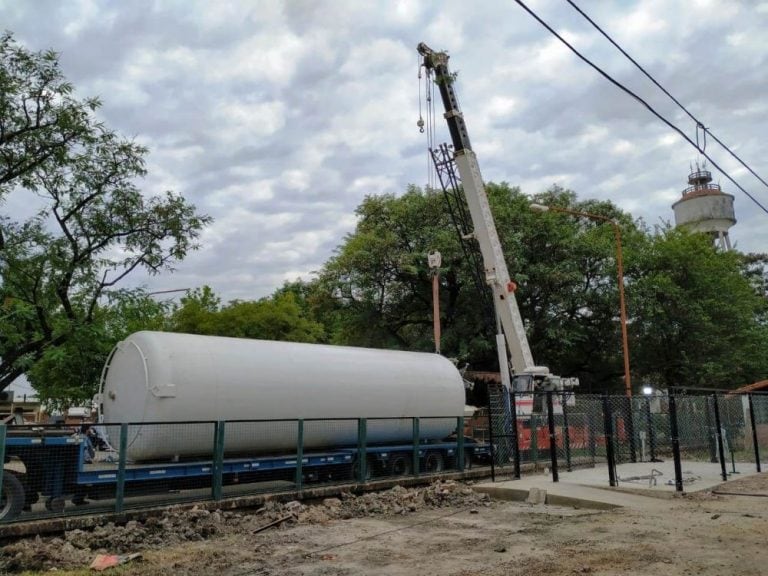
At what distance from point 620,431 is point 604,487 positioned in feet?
23.4

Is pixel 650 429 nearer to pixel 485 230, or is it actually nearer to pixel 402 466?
pixel 485 230

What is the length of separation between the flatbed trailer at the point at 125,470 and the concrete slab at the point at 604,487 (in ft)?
9.08

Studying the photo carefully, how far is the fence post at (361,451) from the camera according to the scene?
49.1 ft

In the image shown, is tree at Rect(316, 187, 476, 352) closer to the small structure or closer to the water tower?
the small structure

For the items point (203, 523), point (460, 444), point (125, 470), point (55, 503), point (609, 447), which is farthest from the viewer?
point (460, 444)

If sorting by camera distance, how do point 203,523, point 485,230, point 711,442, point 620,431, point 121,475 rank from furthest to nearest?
point 485,230
point 620,431
point 711,442
point 203,523
point 121,475

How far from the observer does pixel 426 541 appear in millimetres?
10266

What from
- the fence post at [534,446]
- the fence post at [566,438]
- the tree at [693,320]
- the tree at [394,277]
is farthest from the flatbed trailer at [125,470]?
the tree at [693,320]

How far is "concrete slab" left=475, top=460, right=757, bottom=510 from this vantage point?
13164 mm

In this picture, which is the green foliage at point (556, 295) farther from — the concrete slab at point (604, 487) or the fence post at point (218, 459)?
the fence post at point (218, 459)

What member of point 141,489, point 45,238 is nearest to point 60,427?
point 141,489

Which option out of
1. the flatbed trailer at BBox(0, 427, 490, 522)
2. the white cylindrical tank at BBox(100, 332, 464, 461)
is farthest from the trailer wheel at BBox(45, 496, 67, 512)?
the white cylindrical tank at BBox(100, 332, 464, 461)

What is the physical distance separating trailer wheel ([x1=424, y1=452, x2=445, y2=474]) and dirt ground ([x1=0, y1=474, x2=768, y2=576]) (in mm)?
3805

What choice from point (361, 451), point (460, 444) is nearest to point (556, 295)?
point (460, 444)
